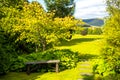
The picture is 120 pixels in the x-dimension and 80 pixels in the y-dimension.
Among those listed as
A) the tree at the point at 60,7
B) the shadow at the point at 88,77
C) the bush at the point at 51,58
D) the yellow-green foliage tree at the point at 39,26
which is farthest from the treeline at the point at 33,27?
the tree at the point at 60,7

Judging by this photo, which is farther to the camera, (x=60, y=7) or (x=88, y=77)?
(x=60, y=7)

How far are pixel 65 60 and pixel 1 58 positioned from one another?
6224 millimetres

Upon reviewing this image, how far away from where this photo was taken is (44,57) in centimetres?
2442

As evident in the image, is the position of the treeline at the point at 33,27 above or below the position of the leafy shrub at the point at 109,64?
above

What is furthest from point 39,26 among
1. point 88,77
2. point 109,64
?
point 109,64

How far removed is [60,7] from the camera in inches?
2109

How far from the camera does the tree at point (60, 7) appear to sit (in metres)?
53.3

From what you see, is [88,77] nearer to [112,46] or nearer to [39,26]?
[112,46]

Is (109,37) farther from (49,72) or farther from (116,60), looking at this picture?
(49,72)

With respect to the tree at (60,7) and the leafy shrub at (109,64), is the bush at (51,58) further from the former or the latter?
the tree at (60,7)

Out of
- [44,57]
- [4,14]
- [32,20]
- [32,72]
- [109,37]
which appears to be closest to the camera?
[109,37]

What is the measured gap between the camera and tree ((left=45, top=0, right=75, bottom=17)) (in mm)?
53312

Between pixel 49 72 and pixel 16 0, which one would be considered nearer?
pixel 49 72

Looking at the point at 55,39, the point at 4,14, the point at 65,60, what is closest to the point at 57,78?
the point at 65,60
